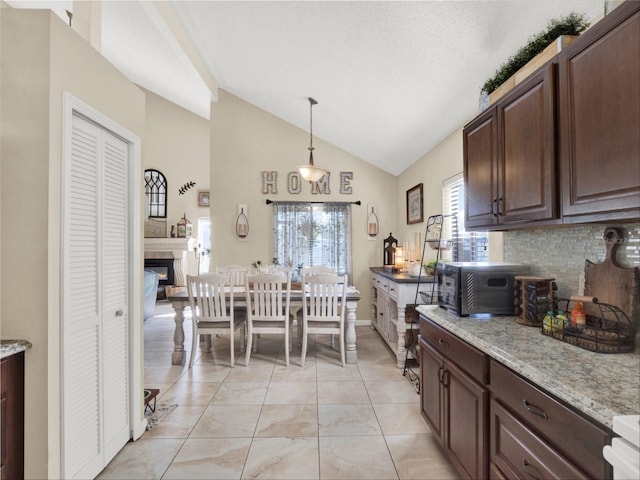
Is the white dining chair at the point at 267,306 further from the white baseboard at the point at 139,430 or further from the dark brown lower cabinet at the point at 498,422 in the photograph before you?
the dark brown lower cabinet at the point at 498,422

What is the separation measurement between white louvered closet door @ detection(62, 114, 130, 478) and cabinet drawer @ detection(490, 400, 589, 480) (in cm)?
195

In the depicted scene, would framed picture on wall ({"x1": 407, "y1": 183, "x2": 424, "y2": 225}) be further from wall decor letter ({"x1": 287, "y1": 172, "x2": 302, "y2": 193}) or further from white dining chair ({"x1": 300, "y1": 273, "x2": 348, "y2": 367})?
wall decor letter ({"x1": 287, "y1": 172, "x2": 302, "y2": 193})

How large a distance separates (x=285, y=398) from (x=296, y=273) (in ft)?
8.38

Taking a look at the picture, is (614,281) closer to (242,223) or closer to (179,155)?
(242,223)

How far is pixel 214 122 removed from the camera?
5242 mm

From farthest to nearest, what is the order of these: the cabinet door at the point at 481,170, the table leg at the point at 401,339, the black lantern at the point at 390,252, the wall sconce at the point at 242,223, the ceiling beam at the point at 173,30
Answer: the wall sconce at the point at 242,223 → the black lantern at the point at 390,252 → the table leg at the point at 401,339 → the ceiling beam at the point at 173,30 → the cabinet door at the point at 481,170

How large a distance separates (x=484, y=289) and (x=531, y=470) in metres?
0.95

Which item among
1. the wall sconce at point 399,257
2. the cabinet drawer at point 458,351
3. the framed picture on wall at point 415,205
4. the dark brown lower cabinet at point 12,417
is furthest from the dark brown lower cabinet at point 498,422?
the wall sconce at point 399,257

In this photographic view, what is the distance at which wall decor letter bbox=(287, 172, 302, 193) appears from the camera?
5.26 meters

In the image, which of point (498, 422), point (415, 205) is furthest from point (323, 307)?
point (498, 422)

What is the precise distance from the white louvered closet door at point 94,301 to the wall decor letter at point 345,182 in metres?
3.64

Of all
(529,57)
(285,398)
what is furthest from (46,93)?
(285,398)

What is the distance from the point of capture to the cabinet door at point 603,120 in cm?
105

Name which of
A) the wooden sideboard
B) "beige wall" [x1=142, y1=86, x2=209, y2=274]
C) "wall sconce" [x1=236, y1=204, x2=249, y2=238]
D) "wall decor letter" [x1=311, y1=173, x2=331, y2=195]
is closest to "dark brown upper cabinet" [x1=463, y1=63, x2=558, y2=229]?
the wooden sideboard
